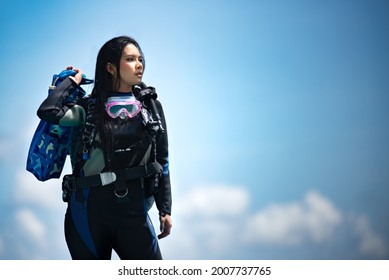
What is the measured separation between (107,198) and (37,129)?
884 millimetres

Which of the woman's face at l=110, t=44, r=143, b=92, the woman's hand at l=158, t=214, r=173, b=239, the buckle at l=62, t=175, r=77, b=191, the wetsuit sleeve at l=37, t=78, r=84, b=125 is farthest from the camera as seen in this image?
the woman's hand at l=158, t=214, r=173, b=239

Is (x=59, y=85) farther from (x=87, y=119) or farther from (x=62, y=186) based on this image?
(x=62, y=186)

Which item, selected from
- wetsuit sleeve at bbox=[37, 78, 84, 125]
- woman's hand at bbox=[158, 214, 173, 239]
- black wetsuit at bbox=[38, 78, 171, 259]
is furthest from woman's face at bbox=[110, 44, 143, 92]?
woman's hand at bbox=[158, 214, 173, 239]

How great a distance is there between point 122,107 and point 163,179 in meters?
0.74

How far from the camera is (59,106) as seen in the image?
3441 mm

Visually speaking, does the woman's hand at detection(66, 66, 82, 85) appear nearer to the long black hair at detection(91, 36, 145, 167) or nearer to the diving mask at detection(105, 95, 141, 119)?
the long black hair at detection(91, 36, 145, 167)

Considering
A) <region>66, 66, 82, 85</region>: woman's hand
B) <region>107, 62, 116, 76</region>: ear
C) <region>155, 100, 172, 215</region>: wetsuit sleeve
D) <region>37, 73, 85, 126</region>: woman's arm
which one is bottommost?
<region>155, 100, 172, 215</region>: wetsuit sleeve

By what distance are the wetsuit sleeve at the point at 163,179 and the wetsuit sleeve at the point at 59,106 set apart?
726 millimetres

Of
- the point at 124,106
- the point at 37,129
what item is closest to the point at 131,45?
the point at 124,106

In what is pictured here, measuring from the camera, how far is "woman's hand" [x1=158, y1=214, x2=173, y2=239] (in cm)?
378

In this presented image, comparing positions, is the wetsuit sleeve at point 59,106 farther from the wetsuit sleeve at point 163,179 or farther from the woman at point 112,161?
the wetsuit sleeve at point 163,179

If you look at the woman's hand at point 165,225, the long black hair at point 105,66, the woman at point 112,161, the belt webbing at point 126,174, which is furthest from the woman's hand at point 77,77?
the woman's hand at point 165,225

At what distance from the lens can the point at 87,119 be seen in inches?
139

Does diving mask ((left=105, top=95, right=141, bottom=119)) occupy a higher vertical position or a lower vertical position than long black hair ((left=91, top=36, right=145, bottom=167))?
lower
